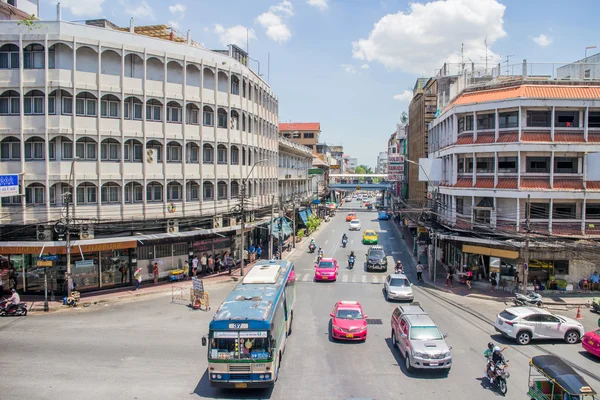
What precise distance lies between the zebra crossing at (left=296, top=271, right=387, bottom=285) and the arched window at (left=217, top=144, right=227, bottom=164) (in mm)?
11543

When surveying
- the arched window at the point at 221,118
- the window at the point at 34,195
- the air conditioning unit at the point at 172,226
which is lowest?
the air conditioning unit at the point at 172,226

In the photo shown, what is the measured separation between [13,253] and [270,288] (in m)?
20.2

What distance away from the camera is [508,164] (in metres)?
35.4

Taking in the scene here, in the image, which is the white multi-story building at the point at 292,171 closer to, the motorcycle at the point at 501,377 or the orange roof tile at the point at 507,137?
the orange roof tile at the point at 507,137

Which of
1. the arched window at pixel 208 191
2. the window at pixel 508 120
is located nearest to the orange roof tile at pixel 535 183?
the window at pixel 508 120

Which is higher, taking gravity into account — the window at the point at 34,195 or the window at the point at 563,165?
the window at the point at 563,165

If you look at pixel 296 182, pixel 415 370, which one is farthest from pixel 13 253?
pixel 296 182

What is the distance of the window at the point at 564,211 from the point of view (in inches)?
1344

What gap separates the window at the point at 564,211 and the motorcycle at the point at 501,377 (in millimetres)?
20573

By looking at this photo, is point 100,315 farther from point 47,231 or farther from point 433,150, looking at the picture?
point 433,150

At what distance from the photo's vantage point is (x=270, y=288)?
66.0 ft

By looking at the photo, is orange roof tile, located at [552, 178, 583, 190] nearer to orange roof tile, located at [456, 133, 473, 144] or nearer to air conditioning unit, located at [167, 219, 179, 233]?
orange roof tile, located at [456, 133, 473, 144]

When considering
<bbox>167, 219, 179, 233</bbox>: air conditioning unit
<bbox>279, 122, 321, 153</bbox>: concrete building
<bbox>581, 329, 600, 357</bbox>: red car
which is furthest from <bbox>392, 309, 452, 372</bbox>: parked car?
<bbox>279, 122, 321, 153</bbox>: concrete building

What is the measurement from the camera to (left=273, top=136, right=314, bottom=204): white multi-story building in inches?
2504
